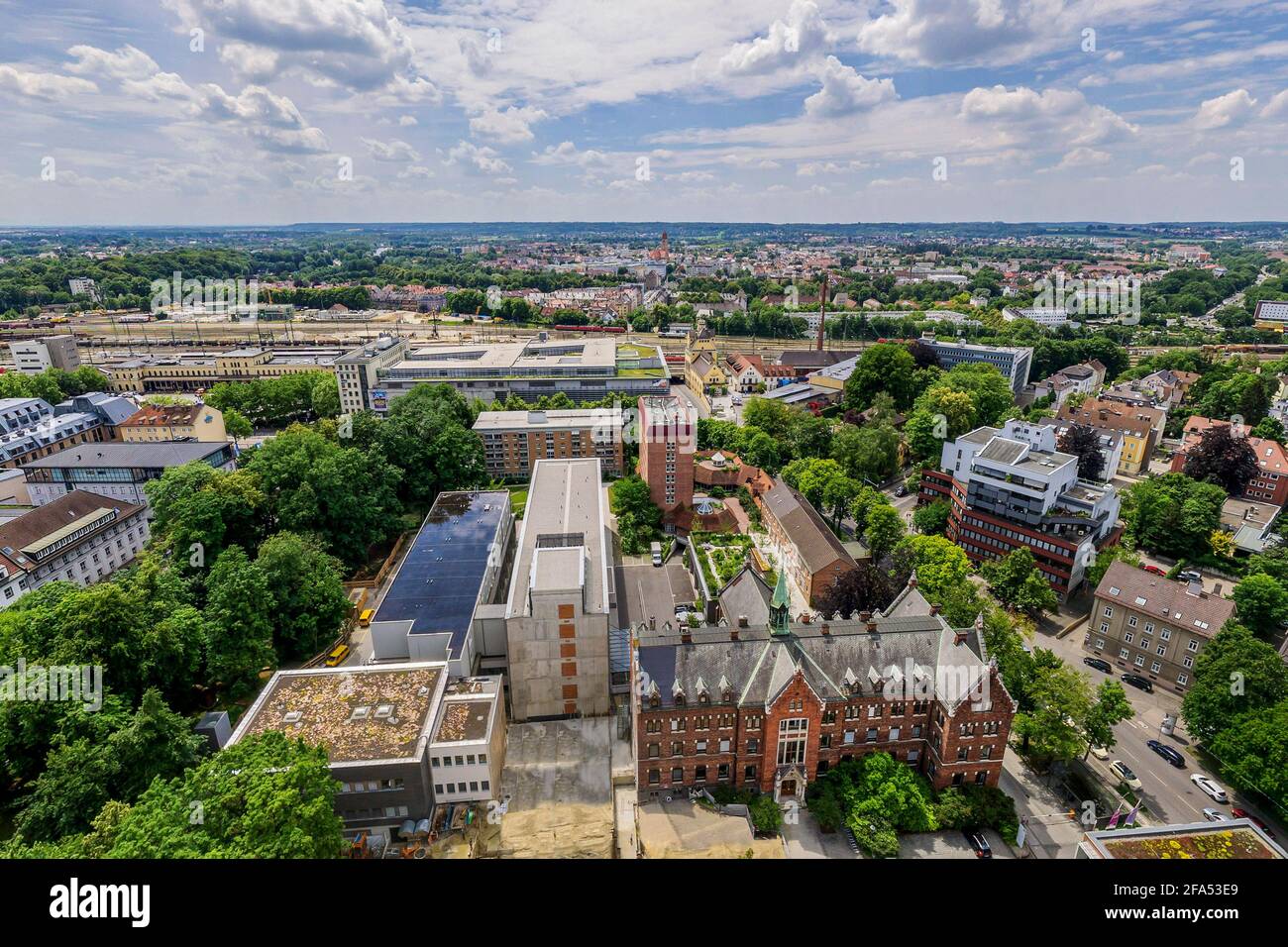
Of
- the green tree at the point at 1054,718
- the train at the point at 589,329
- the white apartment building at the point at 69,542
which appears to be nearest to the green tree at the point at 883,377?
the green tree at the point at 1054,718

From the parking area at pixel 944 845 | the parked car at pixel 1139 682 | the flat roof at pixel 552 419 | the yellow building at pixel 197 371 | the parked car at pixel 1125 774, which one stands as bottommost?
the parking area at pixel 944 845

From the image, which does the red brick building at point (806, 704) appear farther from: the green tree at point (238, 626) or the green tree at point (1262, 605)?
the green tree at point (1262, 605)

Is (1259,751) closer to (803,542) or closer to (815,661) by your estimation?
(815,661)

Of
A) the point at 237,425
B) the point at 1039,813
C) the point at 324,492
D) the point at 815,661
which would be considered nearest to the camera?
the point at 1039,813

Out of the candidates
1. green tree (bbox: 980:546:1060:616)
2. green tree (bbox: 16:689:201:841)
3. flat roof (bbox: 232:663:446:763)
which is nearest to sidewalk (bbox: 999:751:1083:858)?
green tree (bbox: 980:546:1060:616)

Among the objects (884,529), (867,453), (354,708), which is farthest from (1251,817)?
(354,708)

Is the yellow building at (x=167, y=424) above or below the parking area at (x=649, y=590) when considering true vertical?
above
